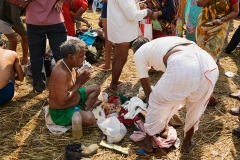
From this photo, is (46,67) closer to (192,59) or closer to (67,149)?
(67,149)

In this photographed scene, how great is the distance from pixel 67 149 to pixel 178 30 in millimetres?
3721

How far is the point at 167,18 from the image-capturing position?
15.8ft

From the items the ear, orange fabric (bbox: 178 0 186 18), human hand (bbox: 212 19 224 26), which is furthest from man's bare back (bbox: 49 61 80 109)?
orange fabric (bbox: 178 0 186 18)

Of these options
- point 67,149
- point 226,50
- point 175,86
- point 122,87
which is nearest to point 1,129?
point 67,149

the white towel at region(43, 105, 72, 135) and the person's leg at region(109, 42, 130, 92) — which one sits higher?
the person's leg at region(109, 42, 130, 92)

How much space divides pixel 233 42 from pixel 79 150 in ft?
15.0

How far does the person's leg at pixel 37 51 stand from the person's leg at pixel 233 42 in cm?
412

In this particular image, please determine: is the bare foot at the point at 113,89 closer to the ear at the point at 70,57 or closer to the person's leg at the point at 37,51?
the person's leg at the point at 37,51

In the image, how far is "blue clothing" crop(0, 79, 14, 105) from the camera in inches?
161

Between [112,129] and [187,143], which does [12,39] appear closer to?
[112,129]

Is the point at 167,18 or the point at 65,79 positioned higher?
the point at 167,18

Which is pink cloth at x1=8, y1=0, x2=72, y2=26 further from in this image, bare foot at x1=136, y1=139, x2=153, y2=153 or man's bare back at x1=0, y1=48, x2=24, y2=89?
bare foot at x1=136, y1=139, x2=153, y2=153

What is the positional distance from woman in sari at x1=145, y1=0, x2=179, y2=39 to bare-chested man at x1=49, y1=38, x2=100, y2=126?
1720mm

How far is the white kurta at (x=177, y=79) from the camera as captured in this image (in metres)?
2.77
